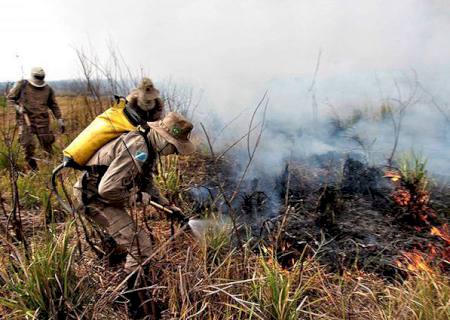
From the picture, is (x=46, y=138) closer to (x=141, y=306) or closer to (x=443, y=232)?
(x=141, y=306)

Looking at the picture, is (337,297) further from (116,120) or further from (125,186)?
(116,120)

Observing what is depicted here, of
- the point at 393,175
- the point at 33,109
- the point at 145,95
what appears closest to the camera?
the point at 145,95

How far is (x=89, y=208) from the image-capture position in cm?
337

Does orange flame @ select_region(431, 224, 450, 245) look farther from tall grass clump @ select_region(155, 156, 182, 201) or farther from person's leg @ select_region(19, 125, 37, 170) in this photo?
person's leg @ select_region(19, 125, 37, 170)

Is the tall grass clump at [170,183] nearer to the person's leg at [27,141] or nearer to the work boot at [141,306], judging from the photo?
the work boot at [141,306]

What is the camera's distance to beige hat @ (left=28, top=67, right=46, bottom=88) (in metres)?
6.71

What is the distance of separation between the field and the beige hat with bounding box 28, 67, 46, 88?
1.32 metres

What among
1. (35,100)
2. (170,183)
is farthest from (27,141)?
(170,183)

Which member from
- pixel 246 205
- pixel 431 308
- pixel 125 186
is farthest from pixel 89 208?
pixel 431 308

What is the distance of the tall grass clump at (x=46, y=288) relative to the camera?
256 centimetres

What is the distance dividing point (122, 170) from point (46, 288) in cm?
92

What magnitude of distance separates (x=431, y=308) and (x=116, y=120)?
254cm

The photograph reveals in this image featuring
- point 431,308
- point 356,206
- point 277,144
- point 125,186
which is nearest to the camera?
point 431,308

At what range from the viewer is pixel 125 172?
2986mm
